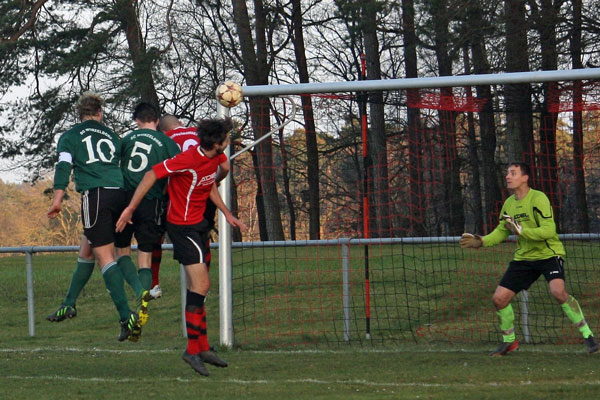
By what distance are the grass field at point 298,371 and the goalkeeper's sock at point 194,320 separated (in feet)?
0.95

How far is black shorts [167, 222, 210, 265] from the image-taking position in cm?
787

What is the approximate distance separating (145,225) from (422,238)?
3533mm

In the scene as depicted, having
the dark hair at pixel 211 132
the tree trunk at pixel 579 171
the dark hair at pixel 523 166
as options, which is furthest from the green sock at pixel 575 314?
the dark hair at pixel 211 132

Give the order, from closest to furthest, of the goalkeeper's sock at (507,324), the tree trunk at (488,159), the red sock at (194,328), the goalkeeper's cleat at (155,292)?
the red sock at (194,328) < the goalkeeper's cleat at (155,292) < the goalkeeper's sock at (507,324) < the tree trunk at (488,159)

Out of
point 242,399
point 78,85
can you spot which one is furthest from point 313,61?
point 242,399

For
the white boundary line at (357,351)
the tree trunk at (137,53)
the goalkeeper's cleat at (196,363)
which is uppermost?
the tree trunk at (137,53)

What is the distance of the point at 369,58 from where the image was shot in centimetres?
2983

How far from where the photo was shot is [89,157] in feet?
28.0

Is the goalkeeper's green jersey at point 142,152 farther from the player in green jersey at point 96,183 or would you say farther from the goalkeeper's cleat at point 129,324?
the goalkeeper's cleat at point 129,324

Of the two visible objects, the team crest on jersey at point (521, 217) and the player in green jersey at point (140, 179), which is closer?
the player in green jersey at point (140, 179)

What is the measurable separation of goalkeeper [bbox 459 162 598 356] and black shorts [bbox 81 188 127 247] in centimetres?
334

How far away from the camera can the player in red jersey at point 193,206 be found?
25.5 feet

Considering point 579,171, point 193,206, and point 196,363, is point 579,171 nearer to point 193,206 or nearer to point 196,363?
point 193,206

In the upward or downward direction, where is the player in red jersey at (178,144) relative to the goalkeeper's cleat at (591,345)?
upward
